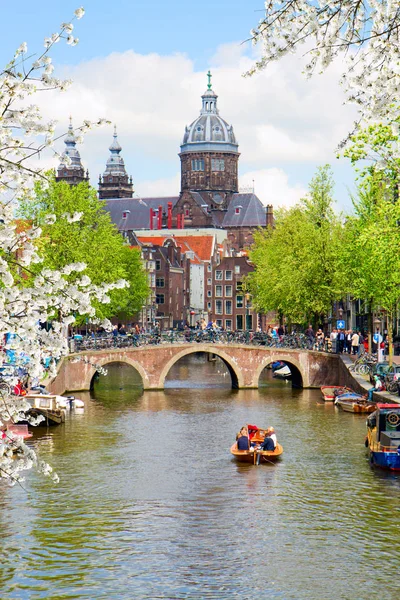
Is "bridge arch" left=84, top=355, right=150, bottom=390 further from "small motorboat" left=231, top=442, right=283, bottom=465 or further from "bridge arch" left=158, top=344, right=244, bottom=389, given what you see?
"small motorboat" left=231, top=442, right=283, bottom=465

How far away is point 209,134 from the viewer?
591ft

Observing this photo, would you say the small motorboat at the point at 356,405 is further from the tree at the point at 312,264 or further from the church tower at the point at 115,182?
the church tower at the point at 115,182

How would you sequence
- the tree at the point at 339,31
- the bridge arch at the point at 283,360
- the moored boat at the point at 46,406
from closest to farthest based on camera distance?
the tree at the point at 339,31, the moored boat at the point at 46,406, the bridge arch at the point at 283,360

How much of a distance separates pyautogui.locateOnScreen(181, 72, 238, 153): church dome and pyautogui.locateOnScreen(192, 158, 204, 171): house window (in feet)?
6.45

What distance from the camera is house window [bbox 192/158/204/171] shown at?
18075 centimetres

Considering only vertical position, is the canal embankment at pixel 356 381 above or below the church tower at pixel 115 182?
below

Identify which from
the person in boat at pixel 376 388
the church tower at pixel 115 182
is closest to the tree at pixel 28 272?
the person in boat at pixel 376 388

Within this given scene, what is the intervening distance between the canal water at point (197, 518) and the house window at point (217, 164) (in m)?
139

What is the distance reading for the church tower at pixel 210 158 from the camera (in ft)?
591

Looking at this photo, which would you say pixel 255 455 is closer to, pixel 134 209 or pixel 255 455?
pixel 255 455

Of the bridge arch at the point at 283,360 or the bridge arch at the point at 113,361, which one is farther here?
the bridge arch at the point at 283,360

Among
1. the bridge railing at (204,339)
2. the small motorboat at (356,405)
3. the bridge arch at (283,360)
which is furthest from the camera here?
the bridge arch at (283,360)

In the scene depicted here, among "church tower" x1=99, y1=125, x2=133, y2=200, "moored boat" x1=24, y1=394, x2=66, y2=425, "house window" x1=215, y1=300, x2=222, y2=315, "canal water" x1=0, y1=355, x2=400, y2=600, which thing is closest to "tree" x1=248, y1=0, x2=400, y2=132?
"canal water" x1=0, y1=355, x2=400, y2=600

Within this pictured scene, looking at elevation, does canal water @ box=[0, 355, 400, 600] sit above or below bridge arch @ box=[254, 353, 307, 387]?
below
